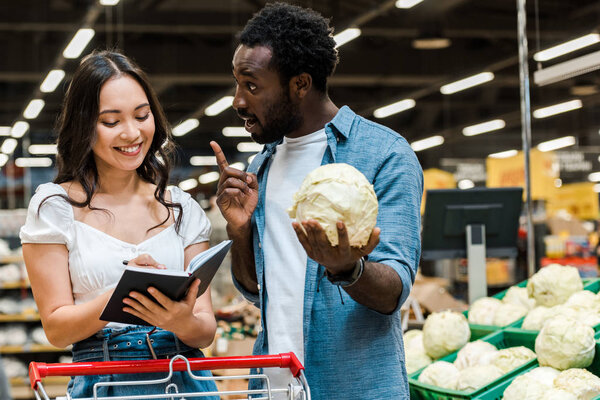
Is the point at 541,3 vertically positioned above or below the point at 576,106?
above

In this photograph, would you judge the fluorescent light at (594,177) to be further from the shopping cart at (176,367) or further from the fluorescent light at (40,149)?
the shopping cart at (176,367)

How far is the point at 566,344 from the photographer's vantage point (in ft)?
8.19

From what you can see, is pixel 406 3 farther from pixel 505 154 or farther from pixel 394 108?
pixel 505 154

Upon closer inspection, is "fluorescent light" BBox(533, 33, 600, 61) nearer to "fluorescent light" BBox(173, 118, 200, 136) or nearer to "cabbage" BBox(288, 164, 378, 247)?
"fluorescent light" BBox(173, 118, 200, 136)

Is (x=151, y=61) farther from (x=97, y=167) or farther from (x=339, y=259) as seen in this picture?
(x=339, y=259)

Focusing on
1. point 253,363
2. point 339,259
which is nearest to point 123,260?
point 253,363

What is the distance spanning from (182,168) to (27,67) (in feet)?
7.99

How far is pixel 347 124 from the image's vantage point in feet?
6.07

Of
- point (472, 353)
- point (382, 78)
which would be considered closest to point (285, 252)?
point (472, 353)

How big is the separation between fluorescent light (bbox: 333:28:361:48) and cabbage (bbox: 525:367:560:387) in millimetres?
7792

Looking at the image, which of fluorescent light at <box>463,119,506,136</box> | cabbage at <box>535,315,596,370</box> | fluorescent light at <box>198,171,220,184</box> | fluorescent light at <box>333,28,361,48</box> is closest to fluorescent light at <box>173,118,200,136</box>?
fluorescent light at <box>198,171,220,184</box>

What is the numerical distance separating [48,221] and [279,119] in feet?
2.15

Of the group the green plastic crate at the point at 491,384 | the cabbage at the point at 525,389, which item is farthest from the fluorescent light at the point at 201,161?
the cabbage at the point at 525,389

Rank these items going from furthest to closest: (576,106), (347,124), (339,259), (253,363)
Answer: (576,106) < (347,124) < (253,363) < (339,259)
